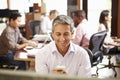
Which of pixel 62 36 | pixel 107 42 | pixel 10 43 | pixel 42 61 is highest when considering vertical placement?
pixel 62 36

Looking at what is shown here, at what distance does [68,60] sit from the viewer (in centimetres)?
188

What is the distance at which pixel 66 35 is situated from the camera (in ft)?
6.38

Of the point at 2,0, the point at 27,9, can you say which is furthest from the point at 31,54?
the point at 2,0

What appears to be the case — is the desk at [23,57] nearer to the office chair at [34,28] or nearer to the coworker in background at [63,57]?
the coworker in background at [63,57]

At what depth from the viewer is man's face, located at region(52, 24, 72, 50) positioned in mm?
1911

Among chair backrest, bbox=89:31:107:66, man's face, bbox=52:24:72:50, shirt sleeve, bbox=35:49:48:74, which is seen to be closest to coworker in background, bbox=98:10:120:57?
chair backrest, bbox=89:31:107:66

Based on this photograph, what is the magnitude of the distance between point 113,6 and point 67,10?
4.54 ft

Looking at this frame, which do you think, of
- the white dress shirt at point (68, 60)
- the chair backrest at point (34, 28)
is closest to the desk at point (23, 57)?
the white dress shirt at point (68, 60)

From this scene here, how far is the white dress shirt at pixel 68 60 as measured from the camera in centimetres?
187

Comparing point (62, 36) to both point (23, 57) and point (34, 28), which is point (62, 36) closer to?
point (23, 57)

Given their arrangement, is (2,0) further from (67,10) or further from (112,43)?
(112,43)

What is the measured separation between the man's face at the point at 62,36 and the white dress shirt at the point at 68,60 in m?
0.06

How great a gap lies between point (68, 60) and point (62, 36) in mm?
186

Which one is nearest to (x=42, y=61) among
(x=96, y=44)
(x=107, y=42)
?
(x=96, y=44)
